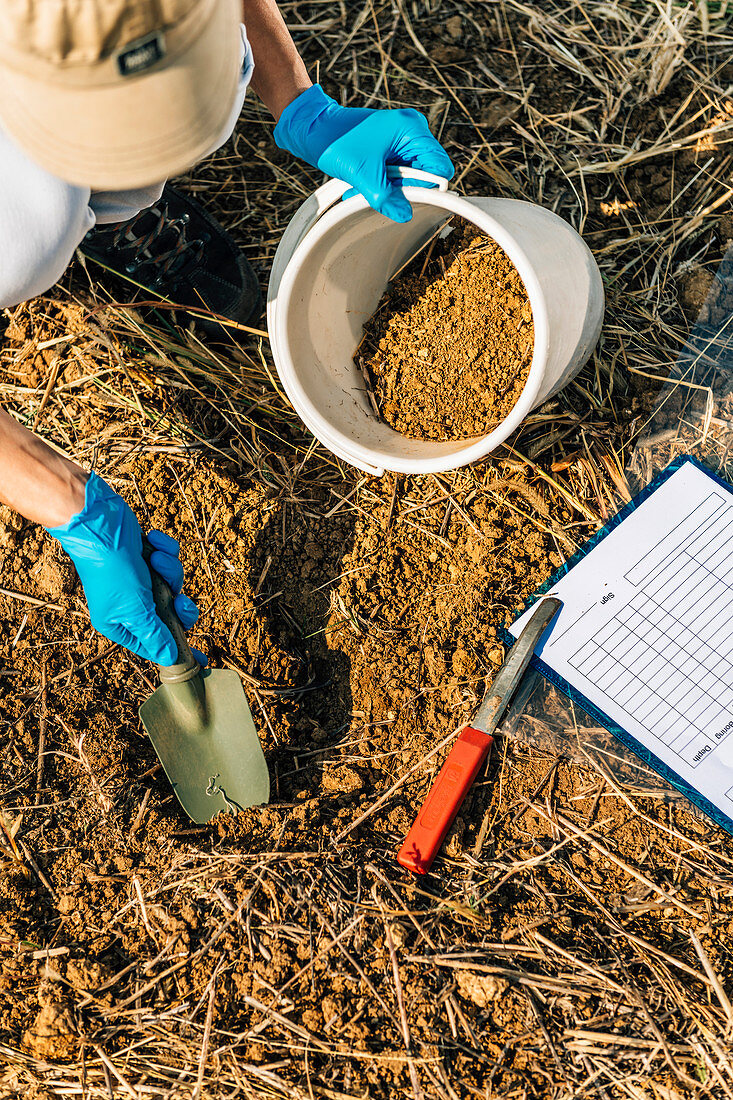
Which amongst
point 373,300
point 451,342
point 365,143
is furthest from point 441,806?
point 365,143

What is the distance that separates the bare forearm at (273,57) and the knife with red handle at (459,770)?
3.62ft

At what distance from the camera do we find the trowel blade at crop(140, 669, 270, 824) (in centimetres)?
143

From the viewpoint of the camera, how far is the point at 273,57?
138cm

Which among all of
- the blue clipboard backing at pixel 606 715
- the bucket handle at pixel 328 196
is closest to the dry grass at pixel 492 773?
the blue clipboard backing at pixel 606 715

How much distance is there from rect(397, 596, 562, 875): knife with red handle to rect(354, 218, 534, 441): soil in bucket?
1.42ft

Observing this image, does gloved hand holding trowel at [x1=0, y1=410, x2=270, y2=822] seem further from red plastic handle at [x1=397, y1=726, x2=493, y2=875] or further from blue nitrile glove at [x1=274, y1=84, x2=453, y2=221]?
blue nitrile glove at [x1=274, y1=84, x2=453, y2=221]

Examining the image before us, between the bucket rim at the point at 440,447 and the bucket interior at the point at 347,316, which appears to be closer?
the bucket rim at the point at 440,447

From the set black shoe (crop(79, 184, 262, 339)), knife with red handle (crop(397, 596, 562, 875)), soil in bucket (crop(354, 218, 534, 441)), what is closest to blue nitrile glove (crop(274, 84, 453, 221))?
soil in bucket (crop(354, 218, 534, 441))

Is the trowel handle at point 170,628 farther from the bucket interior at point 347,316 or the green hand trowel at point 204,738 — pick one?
the bucket interior at point 347,316

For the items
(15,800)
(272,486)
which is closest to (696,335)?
(272,486)

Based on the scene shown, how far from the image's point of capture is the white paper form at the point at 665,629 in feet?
4.78

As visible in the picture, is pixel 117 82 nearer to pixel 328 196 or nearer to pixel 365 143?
pixel 328 196

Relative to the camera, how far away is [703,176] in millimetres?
1709

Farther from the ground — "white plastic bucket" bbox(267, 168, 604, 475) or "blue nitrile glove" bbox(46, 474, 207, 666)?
"white plastic bucket" bbox(267, 168, 604, 475)
